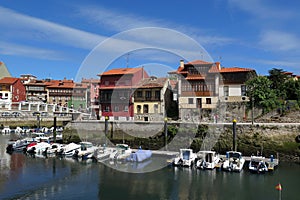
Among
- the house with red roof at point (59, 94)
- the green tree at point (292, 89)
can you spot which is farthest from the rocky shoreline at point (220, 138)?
the house with red roof at point (59, 94)

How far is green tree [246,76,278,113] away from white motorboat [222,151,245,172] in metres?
14.3

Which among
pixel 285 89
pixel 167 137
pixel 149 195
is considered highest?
pixel 285 89

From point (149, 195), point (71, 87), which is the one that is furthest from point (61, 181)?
point (71, 87)

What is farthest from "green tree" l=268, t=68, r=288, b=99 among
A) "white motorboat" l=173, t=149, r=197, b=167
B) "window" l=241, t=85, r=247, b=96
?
"white motorboat" l=173, t=149, r=197, b=167

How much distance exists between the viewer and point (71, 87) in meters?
90.6

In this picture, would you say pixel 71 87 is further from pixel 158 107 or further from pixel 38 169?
pixel 38 169

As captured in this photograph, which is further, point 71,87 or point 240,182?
point 71,87

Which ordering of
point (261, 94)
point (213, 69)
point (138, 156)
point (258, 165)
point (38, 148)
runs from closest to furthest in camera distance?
point (258, 165)
point (138, 156)
point (38, 148)
point (261, 94)
point (213, 69)

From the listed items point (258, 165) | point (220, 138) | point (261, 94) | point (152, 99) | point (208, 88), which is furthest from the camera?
point (152, 99)

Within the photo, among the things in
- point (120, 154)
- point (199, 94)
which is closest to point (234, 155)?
point (120, 154)

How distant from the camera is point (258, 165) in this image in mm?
26172

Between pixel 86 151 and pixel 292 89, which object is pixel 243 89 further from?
pixel 86 151

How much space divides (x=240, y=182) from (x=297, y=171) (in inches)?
262

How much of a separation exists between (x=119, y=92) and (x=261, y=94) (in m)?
24.1
